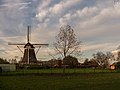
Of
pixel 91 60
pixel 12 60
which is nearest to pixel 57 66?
pixel 12 60

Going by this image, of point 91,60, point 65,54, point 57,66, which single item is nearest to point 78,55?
point 65,54

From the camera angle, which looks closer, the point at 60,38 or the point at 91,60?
the point at 60,38

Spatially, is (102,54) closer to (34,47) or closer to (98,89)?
(34,47)

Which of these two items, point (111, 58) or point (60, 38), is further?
point (111, 58)

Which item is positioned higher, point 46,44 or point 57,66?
point 46,44

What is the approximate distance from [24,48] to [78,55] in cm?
3440

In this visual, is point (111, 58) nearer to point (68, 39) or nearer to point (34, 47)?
point (34, 47)

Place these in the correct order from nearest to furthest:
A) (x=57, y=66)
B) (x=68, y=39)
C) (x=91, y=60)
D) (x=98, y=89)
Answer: (x=98, y=89), (x=68, y=39), (x=57, y=66), (x=91, y=60)

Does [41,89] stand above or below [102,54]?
below

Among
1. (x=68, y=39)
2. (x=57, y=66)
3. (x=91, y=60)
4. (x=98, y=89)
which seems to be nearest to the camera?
(x=98, y=89)

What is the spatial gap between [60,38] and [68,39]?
6.90 ft

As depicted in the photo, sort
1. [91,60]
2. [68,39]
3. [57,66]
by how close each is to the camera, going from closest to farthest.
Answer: [68,39], [57,66], [91,60]

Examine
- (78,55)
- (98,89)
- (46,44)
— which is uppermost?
(46,44)

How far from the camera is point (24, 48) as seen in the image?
321 feet
